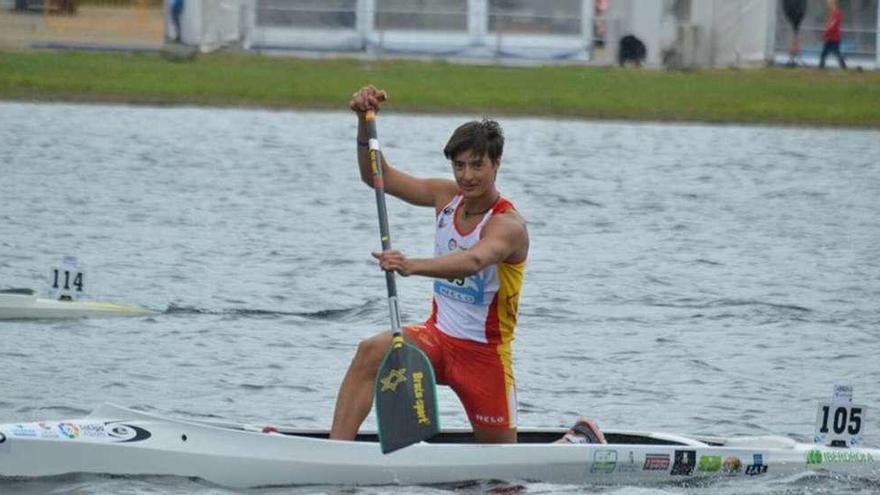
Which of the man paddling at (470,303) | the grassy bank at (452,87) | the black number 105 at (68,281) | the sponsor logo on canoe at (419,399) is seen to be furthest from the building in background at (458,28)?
the sponsor logo on canoe at (419,399)

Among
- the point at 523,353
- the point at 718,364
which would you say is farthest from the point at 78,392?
the point at 718,364

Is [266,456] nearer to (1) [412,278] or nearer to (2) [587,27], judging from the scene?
(1) [412,278]

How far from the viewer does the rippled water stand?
47.8 ft

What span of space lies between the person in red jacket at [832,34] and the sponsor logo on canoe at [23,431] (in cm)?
3327

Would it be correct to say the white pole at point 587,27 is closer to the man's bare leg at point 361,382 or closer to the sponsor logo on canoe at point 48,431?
the man's bare leg at point 361,382

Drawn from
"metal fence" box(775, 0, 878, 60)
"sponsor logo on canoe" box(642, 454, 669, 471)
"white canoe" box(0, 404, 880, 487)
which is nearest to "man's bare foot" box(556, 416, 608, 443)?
"white canoe" box(0, 404, 880, 487)

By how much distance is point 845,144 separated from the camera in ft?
119

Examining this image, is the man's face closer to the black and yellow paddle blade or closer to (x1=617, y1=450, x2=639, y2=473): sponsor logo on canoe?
the black and yellow paddle blade

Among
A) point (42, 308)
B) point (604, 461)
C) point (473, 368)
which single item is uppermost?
point (473, 368)

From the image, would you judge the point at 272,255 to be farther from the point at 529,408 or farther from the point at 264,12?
the point at 264,12

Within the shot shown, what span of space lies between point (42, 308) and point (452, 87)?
72.5 feet

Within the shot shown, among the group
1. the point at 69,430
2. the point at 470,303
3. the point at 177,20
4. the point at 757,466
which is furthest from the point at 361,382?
the point at 177,20

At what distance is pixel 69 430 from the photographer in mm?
11031

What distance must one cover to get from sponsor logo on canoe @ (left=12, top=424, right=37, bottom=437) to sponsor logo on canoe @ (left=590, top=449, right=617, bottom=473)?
2959 millimetres
